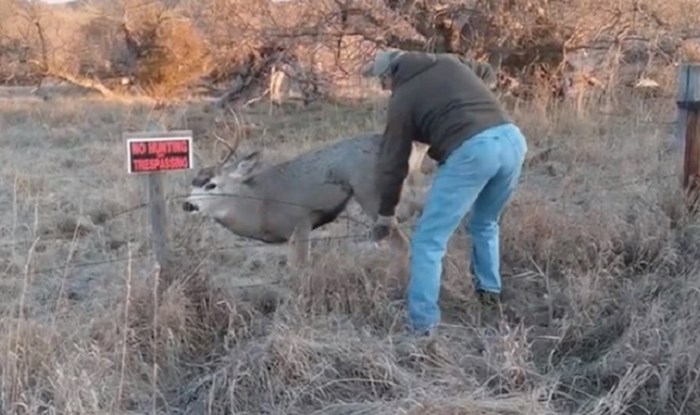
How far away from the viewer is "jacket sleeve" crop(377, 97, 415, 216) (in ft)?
16.7

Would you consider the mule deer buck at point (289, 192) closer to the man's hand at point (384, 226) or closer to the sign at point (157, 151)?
the man's hand at point (384, 226)

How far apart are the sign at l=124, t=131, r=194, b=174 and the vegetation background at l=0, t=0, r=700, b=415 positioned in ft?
1.94

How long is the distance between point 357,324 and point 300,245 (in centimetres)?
162

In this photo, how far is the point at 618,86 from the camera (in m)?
14.2

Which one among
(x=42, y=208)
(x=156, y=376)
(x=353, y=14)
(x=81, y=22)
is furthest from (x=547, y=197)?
(x=81, y=22)

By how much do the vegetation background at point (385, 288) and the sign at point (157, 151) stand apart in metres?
0.59

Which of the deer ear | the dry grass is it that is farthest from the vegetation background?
the deer ear

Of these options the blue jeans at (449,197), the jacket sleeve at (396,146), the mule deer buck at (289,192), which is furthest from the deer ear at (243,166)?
the blue jeans at (449,197)

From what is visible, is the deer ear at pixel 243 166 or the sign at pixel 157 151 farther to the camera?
the deer ear at pixel 243 166

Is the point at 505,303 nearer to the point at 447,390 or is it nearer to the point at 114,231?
the point at 447,390

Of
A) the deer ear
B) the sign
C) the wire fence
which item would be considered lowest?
the wire fence

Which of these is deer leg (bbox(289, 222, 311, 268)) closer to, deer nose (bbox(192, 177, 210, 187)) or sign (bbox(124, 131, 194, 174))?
deer nose (bbox(192, 177, 210, 187))

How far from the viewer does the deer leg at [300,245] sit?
6195mm

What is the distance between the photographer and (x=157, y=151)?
15.9ft
